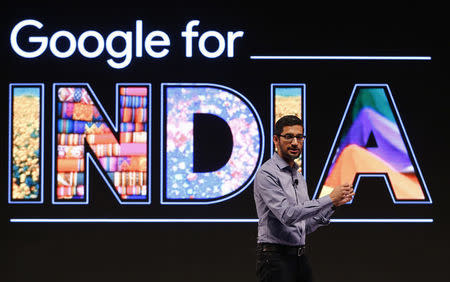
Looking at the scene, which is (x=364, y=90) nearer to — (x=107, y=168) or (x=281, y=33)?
(x=281, y=33)

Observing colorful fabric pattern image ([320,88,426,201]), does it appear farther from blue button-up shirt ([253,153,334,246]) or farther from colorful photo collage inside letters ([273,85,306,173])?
blue button-up shirt ([253,153,334,246])

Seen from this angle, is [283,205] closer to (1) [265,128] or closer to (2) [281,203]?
(2) [281,203]

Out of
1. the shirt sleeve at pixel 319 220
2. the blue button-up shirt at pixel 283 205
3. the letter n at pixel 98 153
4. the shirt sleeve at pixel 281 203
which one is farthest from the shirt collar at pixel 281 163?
the letter n at pixel 98 153

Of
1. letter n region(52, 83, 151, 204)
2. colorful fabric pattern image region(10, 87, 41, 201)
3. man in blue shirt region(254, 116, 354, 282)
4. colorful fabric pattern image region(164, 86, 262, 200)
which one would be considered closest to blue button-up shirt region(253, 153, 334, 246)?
man in blue shirt region(254, 116, 354, 282)

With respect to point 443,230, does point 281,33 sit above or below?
above

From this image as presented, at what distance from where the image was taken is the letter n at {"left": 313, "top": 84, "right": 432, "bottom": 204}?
6.18 meters

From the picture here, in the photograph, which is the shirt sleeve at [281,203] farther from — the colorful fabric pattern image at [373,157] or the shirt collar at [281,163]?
the colorful fabric pattern image at [373,157]

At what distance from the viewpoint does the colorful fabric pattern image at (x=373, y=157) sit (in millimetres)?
6180

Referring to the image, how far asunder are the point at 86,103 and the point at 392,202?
3.15 meters

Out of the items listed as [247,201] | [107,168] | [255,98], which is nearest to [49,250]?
[107,168]

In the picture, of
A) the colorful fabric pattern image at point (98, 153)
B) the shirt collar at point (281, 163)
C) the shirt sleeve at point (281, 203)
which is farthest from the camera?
the colorful fabric pattern image at point (98, 153)

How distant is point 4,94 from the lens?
6234 mm

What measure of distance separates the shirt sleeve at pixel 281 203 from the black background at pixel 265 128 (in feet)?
8.73

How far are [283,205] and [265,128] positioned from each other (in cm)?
284
